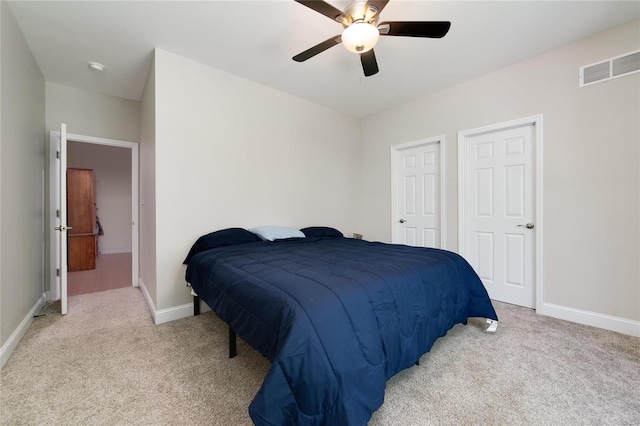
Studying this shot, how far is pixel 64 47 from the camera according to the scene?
2.47 metres

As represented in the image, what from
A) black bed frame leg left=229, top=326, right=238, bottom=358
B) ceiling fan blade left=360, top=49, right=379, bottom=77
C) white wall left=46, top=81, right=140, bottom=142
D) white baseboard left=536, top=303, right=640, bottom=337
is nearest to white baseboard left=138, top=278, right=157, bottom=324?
black bed frame leg left=229, top=326, right=238, bottom=358

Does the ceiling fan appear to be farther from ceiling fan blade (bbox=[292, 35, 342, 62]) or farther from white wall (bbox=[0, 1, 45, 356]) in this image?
white wall (bbox=[0, 1, 45, 356])

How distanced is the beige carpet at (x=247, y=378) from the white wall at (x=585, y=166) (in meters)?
0.40

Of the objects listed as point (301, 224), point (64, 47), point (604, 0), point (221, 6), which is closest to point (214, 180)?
point (301, 224)

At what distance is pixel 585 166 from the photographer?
7.91ft

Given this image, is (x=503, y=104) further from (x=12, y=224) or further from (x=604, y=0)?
(x=12, y=224)

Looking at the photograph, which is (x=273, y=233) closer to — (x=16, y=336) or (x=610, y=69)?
(x=16, y=336)

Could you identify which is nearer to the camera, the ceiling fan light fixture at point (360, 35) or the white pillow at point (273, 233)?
the ceiling fan light fixture at point (360, 35)

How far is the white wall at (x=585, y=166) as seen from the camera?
87.0 inches

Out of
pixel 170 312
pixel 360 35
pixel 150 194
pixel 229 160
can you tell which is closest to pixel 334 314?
pixel 360 35

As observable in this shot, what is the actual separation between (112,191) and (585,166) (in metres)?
8.60

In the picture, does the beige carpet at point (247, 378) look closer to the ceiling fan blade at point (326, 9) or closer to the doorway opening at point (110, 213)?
the doorway opening at point (110, 213)

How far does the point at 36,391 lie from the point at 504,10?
164 inches

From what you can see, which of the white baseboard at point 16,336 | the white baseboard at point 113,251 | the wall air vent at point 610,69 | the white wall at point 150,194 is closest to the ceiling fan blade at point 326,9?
the white wall at point 150,194
